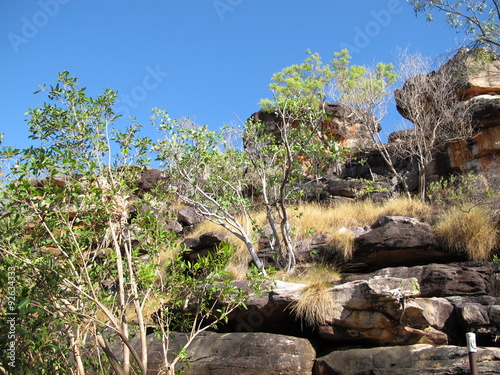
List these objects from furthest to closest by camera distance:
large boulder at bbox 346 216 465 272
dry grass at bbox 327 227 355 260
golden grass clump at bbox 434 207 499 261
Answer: dry grass at bbox 327 227 355 260, large boulder at bbox 346 216 465 272, golden grass clump at bbox 434 207 499 261

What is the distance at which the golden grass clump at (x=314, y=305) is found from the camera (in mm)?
7035

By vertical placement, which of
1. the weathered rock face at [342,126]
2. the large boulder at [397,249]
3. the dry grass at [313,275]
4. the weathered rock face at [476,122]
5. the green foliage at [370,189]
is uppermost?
the weathered rock face at [342,126]

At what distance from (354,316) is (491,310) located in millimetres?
2054

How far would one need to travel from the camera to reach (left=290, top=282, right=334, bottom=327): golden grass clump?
704cm

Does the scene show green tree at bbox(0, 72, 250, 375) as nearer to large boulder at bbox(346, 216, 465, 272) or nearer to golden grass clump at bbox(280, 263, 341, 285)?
golden grass clump at bbox(280, 263, 341, 285)

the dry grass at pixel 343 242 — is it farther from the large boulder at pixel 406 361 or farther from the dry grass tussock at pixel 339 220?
the large boulder at pixel 406 361

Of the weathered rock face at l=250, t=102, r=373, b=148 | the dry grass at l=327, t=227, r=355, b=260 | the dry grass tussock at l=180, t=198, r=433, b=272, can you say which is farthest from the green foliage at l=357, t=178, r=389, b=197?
the weathered rock face at l=250, t=102, r=373, b=148

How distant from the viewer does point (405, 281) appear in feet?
22.2

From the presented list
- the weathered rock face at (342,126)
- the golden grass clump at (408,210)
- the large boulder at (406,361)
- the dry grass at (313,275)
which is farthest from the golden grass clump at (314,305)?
the weathered rock face at (342,126)

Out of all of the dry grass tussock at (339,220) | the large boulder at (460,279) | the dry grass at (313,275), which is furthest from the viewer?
the dry grass tussock at (339,220)

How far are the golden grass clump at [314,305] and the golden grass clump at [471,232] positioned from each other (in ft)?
10.6

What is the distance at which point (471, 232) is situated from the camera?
870cm

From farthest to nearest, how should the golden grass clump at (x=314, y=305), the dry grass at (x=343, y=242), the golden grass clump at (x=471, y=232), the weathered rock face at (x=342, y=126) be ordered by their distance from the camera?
1. the weathered rock face at (x=342, y=126)
2. the dry grass at (x=343, y=242)
3. the golden grass clump at (x=471, y=232)
4. the golden grass clump at (x=314, y=305)

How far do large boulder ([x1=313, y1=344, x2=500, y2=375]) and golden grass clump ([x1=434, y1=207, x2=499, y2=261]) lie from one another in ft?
10.5
